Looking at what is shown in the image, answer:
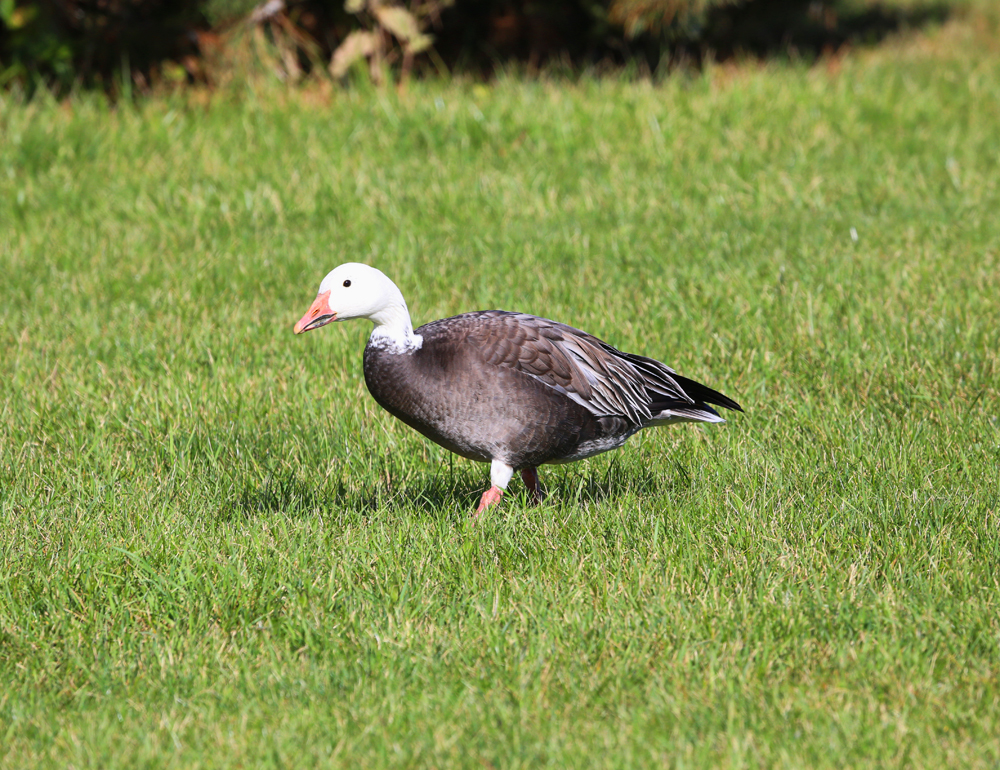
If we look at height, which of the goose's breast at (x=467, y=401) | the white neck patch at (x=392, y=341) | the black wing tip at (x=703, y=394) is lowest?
the black wing tip at (x=703, y=394)

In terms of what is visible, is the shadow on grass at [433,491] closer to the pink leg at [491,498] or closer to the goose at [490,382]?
the pink leg at [491,498]

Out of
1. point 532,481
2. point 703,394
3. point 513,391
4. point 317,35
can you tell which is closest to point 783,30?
point 317,35

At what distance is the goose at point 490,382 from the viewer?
423 cm

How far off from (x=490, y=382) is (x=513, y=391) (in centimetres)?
10

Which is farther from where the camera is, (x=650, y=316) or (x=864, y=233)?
(x=864, y=233)

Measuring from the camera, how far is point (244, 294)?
22.5 feet

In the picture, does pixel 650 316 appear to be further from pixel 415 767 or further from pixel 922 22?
pixel 922 22

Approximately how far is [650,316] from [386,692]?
340 centimetres

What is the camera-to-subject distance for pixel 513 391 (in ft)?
14.1

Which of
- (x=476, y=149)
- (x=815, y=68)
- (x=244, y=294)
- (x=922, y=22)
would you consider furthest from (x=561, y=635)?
(x=922, y=22)

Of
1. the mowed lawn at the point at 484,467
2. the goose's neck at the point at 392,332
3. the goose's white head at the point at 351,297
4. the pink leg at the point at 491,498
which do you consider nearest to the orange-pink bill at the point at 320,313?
the goose's white head at the point at 351,297

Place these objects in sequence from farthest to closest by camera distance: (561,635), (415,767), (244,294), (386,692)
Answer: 1. (244,294)
2. (561,635)
3. (386,692)
4. (415,767)

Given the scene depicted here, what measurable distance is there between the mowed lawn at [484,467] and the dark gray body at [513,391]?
313 mm

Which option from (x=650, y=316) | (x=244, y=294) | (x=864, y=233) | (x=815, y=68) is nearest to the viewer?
(x=650, y=316)
